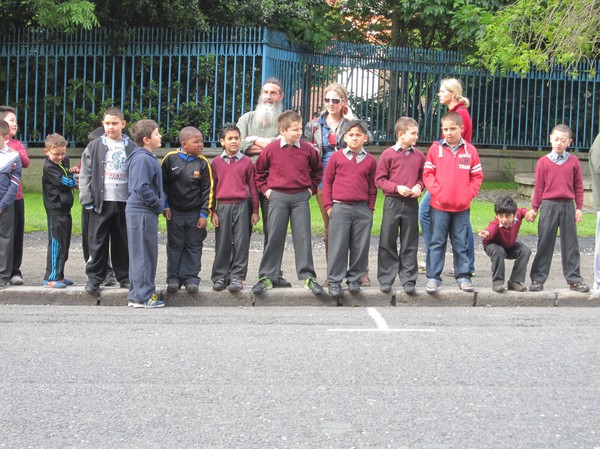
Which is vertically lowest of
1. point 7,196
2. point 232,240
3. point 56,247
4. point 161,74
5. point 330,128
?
point 56,247

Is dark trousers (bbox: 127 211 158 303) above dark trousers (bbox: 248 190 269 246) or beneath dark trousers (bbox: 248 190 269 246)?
beneath

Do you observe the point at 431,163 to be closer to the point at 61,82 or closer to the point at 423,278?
the point at 423,278

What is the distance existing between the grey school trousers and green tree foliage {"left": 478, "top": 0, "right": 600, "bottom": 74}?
833 cm

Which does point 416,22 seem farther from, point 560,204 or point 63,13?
point 560,204

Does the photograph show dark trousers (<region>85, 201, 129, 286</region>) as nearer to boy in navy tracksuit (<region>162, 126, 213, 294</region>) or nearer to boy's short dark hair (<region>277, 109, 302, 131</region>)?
boy in navy tracksuit (<region>162, 126, 213, 294</region>)

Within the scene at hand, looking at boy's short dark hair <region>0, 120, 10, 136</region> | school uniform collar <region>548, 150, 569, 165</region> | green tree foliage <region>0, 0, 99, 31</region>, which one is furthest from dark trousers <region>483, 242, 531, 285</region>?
green tree foliage <region>0, 0, 99, 31</region>

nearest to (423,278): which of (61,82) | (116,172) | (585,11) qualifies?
(116,172)

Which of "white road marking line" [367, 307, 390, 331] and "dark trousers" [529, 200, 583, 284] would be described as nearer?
"white road marking line" [367, 307, 390, 331]

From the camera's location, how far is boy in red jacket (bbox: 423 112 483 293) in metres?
9.83

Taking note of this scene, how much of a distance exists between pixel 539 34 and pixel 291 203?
973 centimetres

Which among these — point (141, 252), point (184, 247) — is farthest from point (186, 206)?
point (141, 252)

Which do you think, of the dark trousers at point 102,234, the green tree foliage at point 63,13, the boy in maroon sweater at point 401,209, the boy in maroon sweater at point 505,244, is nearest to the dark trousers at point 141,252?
the dark trousers at point 102,234

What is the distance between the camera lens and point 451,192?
9.80m

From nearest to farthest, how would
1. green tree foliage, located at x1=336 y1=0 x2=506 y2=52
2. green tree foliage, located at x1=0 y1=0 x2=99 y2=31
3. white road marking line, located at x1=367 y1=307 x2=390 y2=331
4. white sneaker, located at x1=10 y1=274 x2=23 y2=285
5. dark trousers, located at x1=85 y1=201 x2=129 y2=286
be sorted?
1. white road marking line, located at x1=367 y1=307 x2=390 y2=331
2. dark trousers, located at x1=85 y1=201 x2=129 y2=286
3. white sneaker, located at x1=10 y1=274 x2=23 y2=285
4. green tree foliage, located at x1=0 y1=0 x2=99 y2=31
5. green tree foliage, located at x1=336 y1=0 x2=506 y2=52
